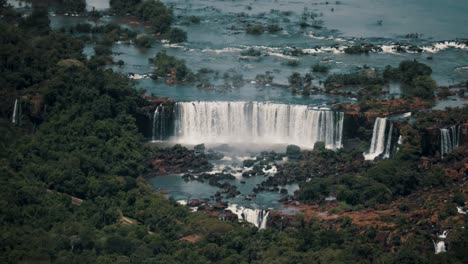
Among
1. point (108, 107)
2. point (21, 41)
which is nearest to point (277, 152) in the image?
point (108, 107)

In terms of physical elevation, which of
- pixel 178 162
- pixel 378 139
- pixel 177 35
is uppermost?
pixel 177 35

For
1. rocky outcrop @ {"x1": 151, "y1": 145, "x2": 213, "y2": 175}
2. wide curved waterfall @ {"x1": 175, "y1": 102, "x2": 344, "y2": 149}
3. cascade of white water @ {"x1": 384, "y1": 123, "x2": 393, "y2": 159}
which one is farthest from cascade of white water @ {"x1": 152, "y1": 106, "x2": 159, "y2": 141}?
cascade of white water @ {"x1": 384, "y1": 123, "x2": 393, "y2": 159}

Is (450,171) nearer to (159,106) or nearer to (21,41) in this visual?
(159,106)

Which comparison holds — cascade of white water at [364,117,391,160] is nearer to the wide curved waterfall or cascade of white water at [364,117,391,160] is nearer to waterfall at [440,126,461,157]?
the wide curved waterfall

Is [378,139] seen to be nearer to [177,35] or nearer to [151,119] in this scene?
[151,119]

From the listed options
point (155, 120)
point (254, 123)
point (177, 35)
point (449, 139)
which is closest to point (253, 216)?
point (449, 139)
